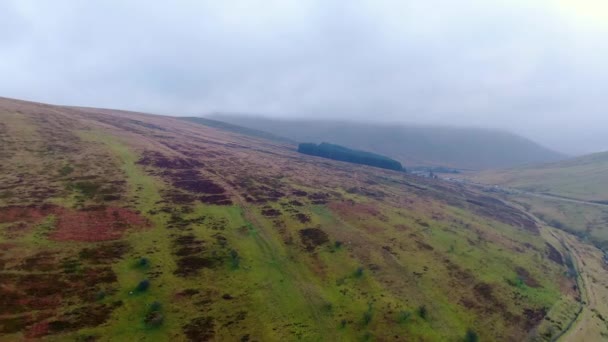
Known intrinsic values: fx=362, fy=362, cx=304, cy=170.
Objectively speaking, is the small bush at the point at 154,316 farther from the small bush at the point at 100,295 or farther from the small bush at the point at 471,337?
the small bush at the point at 471,337

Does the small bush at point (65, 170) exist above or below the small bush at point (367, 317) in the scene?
above

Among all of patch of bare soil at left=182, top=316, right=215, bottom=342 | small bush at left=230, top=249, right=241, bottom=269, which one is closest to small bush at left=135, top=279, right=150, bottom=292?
patch of bare soil at left=182, top=316, right=215, bottom=342

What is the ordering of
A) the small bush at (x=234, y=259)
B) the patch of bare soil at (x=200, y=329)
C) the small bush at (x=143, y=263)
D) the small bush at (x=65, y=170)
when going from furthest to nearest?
1. the small bush at (x=65, y=170)
2. the small bush at (x=234, y=259)
3. the small bush at (x=143, y=263)
4. the patch of bare soil at (x=200, y=329)

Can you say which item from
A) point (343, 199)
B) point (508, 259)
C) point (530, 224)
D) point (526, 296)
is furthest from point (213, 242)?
point (530, 224)

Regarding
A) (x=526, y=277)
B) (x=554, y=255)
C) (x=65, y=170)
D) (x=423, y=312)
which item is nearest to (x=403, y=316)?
(x=423, y=312)

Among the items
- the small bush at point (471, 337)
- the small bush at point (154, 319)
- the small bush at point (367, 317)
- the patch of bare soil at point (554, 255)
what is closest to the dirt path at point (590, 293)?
the patch of bare soil at point (554, 255)

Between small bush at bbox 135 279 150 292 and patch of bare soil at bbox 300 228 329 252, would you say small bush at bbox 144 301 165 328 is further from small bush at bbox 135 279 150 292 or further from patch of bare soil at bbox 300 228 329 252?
patch of bare soil at bbox 300 228 329 252

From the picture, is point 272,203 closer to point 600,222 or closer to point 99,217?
point 99,217
